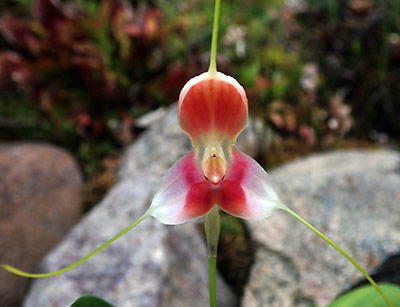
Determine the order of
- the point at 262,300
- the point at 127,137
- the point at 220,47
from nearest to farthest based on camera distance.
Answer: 1. the point at 262,300
2. the point at 127,137
3. the point at 220,47

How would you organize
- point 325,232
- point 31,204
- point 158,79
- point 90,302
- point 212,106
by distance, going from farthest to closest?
1. point 158,79
2. point 31,204
3. point 325,232
4. point 90,302
5. point 212,106

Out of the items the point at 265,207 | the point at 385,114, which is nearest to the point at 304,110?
the point at 385,114

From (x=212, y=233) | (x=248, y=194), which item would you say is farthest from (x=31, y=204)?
(x=248, y=194)

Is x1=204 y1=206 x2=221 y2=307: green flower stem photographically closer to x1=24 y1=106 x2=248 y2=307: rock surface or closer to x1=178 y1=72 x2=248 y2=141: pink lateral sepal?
x1=178 y1=72 x2=248 y2=141: pink lateral sepal

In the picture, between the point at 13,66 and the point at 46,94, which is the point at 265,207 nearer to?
the point at 46,94

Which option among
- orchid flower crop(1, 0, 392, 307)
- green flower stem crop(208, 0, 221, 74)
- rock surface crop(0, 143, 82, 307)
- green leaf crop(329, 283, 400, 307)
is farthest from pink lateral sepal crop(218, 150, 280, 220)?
rock surface crop(0, 143, 82, 307)

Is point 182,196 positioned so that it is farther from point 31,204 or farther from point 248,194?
point 31,204

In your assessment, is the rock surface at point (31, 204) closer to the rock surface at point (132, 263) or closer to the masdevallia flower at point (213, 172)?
the rock surface at point (132, 263)
